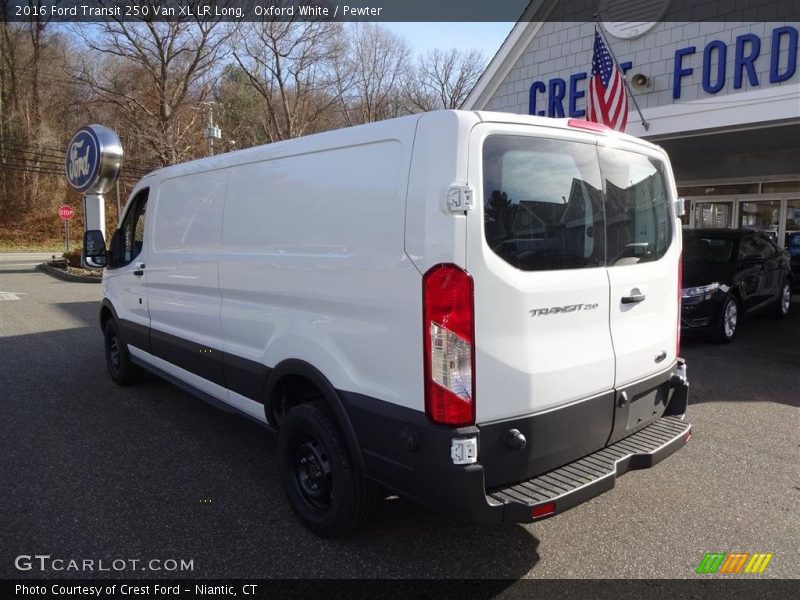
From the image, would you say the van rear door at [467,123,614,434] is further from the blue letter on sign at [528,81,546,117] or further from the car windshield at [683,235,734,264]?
the blue letter on sign at [528,81,546,117]

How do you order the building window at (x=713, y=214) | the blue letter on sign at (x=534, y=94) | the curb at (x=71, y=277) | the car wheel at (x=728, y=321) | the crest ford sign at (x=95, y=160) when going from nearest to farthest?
the car wheel at (x=728, y=321) < the blue letter on sign at (x=534, y=94) < the crest ford sign at (x=95, y=160) < the building window at (x=713, y=214) < the curb at (x=71, y=277)

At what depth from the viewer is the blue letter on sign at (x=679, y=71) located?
9047mm

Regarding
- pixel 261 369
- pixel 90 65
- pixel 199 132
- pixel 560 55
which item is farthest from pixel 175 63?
pixel 261 369

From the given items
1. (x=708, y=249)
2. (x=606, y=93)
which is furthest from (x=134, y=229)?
(x=708, y=249)

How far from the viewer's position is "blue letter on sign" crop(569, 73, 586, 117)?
1053 centimetres

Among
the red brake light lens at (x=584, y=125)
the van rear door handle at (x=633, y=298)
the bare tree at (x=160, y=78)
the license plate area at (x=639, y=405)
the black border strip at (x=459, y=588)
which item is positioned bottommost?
the black border strip at (x=459, y=588)

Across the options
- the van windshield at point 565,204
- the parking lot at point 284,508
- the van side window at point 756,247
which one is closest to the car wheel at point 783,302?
the van side window at point 756,247

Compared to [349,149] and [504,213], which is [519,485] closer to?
[504,213]

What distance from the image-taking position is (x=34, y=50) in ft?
153

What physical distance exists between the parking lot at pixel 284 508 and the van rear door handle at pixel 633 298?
1270 mm

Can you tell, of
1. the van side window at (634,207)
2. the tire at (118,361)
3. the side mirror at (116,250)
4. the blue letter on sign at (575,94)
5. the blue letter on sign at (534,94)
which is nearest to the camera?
the van side window at (634,207)

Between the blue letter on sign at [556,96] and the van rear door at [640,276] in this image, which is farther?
the blue letter on sign at [556,96]

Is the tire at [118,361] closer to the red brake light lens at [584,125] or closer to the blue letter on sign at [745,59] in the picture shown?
the red brake light lens at [584,125]

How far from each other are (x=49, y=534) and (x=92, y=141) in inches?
444
